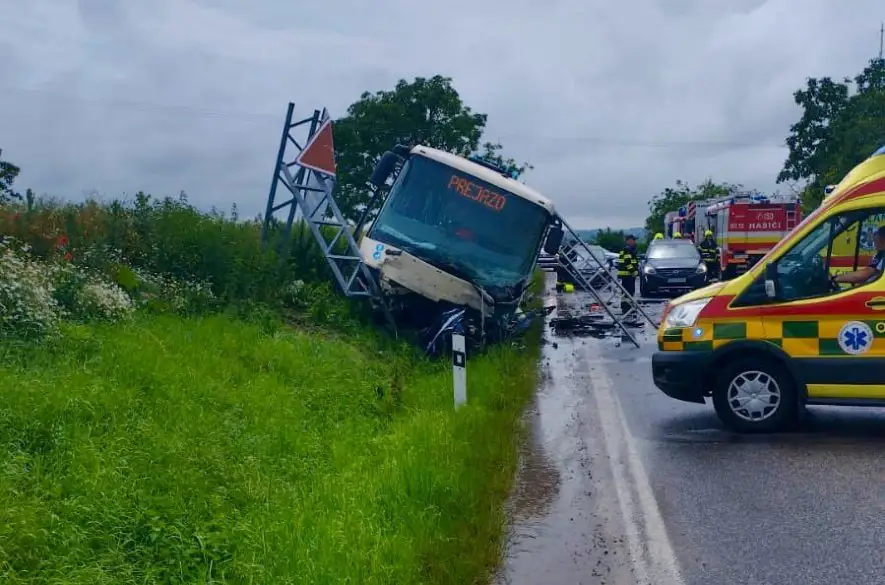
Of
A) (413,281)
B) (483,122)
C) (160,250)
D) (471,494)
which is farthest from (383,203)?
(483,122)

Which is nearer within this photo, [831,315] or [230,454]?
[230,454]

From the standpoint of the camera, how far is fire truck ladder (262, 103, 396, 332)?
12727 millimetres

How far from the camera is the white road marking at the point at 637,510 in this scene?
17.2 feet

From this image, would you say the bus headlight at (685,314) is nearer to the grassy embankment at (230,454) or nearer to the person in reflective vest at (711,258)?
the grassy embankment at (230,454)

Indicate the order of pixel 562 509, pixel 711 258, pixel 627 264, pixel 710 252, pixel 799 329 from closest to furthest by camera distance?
pixel 562 509 → pixel 799 329 → pixel 627 264 → pixel 711 258 → pixel 710 252

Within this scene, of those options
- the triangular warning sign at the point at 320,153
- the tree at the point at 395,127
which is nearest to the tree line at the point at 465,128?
the tree at the point at 395,127

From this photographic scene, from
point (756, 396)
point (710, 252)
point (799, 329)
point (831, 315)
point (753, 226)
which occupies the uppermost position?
point (753, 226)

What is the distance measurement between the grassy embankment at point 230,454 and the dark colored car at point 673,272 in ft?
43.5

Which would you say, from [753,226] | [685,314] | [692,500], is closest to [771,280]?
[685,314]

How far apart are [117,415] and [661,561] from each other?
391cm

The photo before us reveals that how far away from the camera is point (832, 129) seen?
40500mm

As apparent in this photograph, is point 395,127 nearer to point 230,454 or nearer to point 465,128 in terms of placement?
point 465,128

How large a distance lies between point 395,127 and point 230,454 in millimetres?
31932

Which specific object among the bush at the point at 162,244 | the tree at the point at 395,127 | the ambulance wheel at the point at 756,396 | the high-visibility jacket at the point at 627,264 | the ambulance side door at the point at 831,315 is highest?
the tree at the point at 395,127
